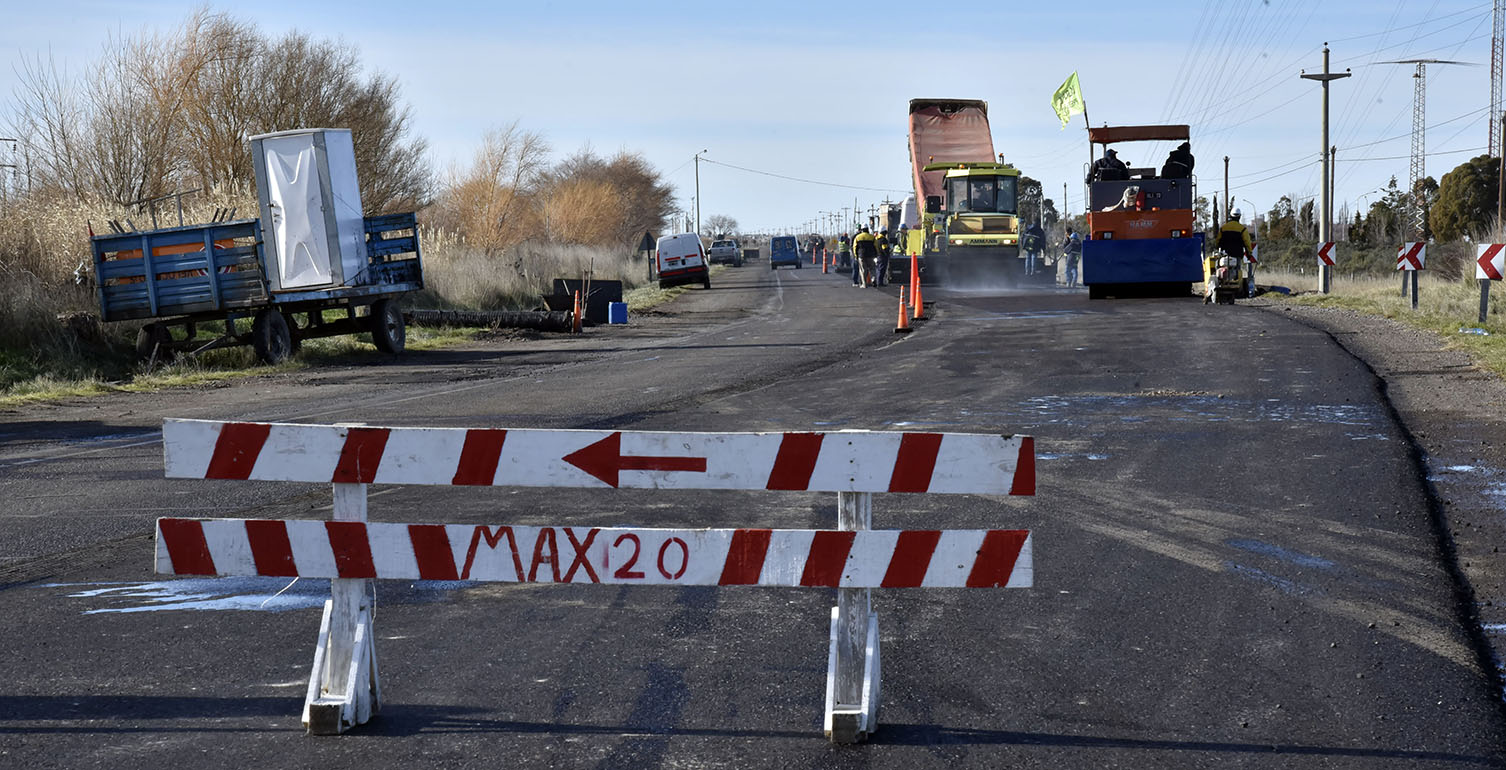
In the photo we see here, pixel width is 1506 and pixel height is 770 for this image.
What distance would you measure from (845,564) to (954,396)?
9.02 meters

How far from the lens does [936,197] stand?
40.5m

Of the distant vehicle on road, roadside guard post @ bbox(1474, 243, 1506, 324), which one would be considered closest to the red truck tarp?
roadside guard post @ bbox(1474, 243, 1506, 324)

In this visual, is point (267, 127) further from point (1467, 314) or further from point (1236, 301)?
point (1467, 314)

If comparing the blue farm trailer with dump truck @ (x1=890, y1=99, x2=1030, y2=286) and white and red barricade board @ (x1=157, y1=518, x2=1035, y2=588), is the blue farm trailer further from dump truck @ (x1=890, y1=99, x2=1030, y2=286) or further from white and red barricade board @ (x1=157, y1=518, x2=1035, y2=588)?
dump truck @ (x1=890, y1=99, x2=1030, y2=286)

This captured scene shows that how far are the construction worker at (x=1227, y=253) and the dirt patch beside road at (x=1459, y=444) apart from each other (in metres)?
8.33

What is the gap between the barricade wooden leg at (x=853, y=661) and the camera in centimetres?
420

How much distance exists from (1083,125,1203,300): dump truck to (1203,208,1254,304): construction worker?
34 centimetres

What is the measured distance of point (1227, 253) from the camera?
2783cm

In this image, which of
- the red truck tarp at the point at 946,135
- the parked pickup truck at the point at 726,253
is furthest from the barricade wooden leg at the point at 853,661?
the parked pickup truck at the point at 726,253

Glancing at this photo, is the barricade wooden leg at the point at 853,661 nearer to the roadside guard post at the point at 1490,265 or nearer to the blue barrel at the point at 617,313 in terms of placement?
the roadside guard post at the point at 1490,265

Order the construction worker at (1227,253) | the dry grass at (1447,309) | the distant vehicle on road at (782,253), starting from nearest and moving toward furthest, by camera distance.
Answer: the dry grass at (1447,309), the construction worker at (1227,253), the distant vehicle on road at (782,253)

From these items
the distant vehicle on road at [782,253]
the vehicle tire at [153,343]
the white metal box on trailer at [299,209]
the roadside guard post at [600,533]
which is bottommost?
the distant vehicle on road at [782,253]

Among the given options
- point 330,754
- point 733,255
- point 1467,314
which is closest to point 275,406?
point 330,754

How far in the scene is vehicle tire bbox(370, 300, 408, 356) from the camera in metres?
20.4
